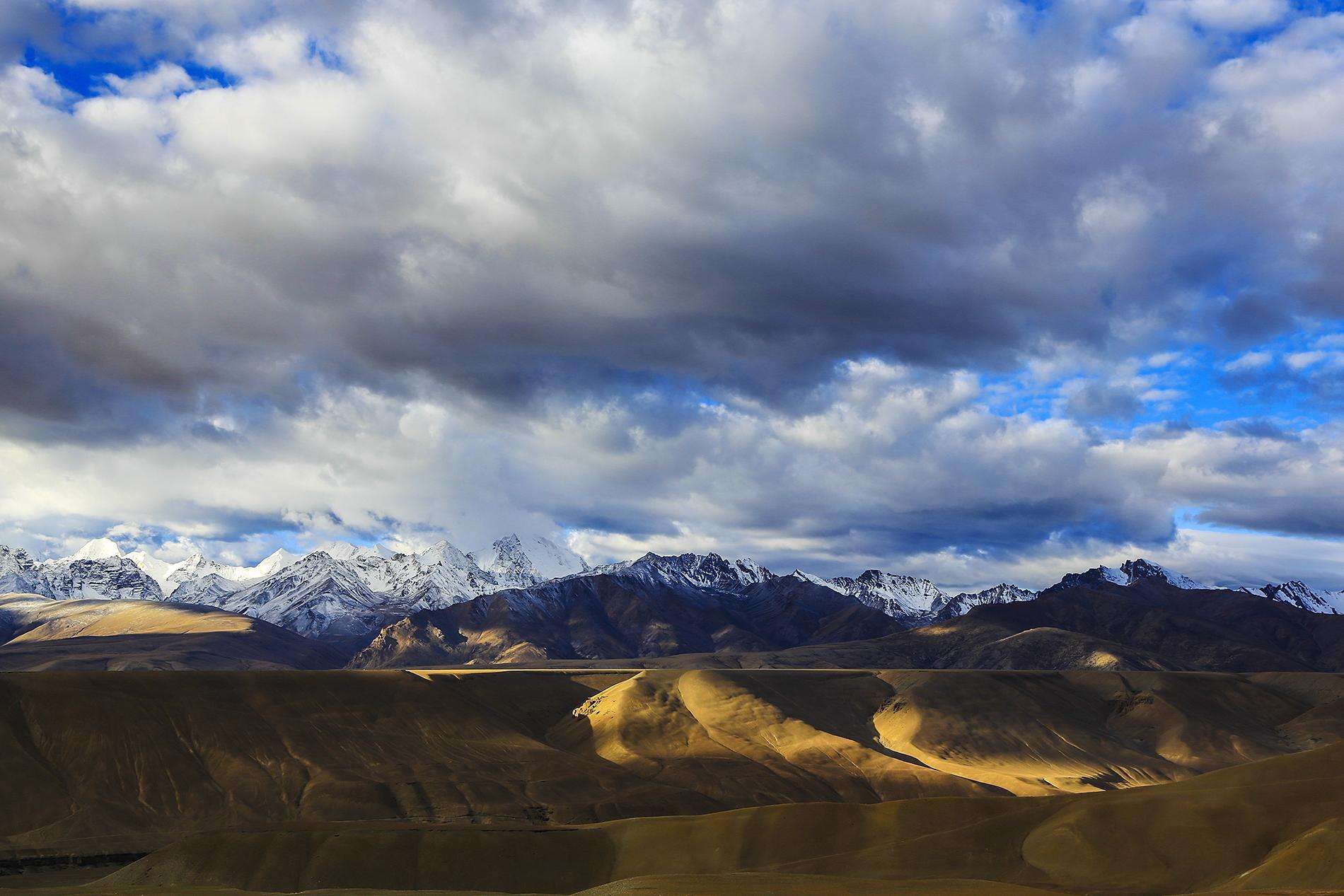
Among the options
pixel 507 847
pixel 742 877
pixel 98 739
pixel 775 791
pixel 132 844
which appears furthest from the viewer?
pixel 775 791

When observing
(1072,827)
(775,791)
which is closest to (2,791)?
(775,791)

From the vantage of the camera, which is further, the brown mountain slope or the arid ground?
the brown mountain slope

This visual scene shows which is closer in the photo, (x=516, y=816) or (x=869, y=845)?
(x=869, y=845)

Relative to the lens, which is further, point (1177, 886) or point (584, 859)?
point (584, 859)

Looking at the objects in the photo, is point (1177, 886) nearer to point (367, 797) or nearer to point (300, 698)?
point (367, 797)

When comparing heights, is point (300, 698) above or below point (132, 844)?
above

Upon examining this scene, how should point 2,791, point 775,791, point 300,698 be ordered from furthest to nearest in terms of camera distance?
point 300,698, point 775,791, point 2,791

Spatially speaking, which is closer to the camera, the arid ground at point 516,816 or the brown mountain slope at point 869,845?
the arid ground at point 516,816

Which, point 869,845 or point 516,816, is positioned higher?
point 869,845
